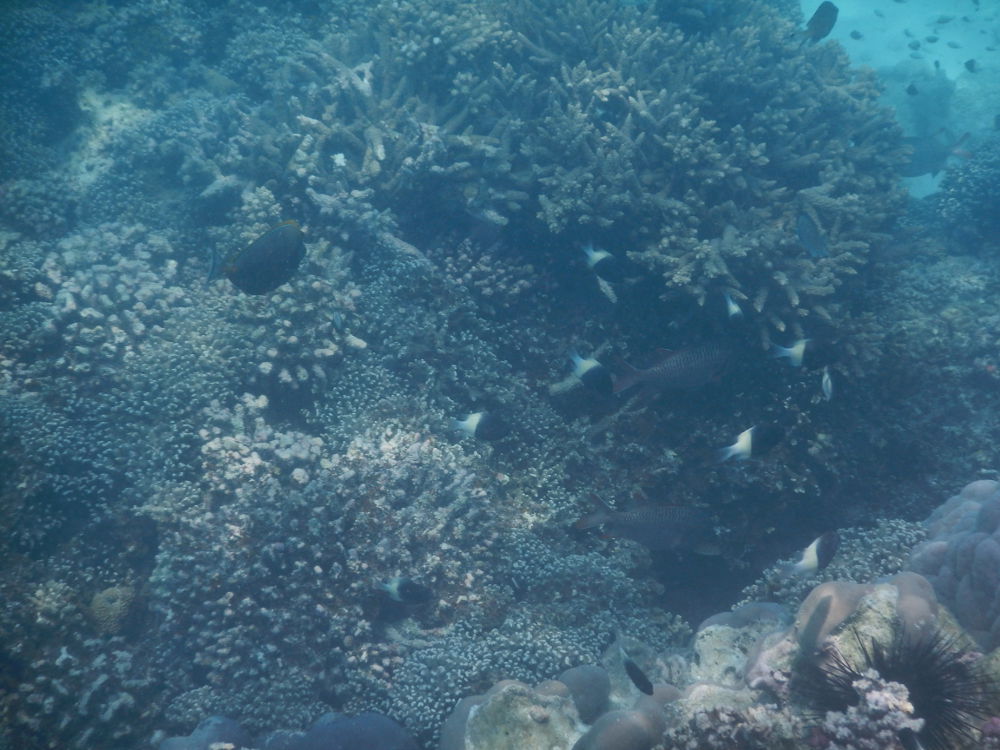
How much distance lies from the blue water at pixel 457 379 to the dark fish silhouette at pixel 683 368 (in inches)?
1.2

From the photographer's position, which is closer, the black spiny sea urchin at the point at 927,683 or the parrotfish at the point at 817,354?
the black spiny sea urchin at the point at 927,683

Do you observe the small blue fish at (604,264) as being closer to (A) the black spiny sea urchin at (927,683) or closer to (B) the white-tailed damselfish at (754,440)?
(B) the white-tailed damselfish at (754,440)

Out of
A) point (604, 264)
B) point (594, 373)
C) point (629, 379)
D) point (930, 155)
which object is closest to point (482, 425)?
point (594, 373)

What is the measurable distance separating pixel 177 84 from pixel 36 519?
7.26m

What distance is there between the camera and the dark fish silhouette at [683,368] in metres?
4.44

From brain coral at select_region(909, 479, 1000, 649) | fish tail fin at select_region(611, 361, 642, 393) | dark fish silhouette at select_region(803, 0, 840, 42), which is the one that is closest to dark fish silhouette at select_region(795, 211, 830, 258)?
fish tail fin at select_region(611, 361, 642, 393)

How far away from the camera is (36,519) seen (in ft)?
16.6

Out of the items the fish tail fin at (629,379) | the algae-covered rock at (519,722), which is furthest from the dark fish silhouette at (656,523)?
the algae-covered rock at (519,722)

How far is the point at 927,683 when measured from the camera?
103 inches

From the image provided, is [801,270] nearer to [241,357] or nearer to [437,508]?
[437,508]

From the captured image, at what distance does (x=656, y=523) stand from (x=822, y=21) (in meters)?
7.83

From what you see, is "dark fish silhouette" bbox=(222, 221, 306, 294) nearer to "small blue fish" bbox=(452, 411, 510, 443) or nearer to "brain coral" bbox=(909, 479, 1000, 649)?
"small blue fish" bbox=(452, 411, 510, 443)

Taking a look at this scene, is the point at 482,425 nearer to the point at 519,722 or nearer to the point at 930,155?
the point at 519,722

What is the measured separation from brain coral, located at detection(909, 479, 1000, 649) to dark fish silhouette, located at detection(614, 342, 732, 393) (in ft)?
6.43
